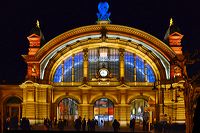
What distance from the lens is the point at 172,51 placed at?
171ft

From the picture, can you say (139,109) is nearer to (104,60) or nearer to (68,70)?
(104,60)

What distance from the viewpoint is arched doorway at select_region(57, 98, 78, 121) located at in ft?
176

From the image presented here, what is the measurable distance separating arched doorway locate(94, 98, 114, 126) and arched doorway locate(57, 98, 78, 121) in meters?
2.67

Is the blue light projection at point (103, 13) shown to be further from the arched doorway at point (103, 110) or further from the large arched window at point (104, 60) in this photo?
the arched doorway at point (103, 110)

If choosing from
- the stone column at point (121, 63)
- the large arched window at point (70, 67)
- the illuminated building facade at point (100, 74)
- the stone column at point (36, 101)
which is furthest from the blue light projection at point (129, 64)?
the stone column at point (36, 101)

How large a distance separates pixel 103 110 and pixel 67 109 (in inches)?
181

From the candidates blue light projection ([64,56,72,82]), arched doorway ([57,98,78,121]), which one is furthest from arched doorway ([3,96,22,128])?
blue light projection ([64,56,72,82])

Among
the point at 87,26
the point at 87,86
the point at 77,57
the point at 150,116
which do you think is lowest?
the point at 150,116

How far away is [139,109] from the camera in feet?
179

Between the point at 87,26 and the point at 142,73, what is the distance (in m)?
9.15

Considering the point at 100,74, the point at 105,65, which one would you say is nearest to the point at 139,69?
the point at 105,65

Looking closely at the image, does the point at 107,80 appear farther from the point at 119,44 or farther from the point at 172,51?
the point at 172,51

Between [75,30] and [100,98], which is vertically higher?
[75,30]

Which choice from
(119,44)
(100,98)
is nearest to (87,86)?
(100,98)
